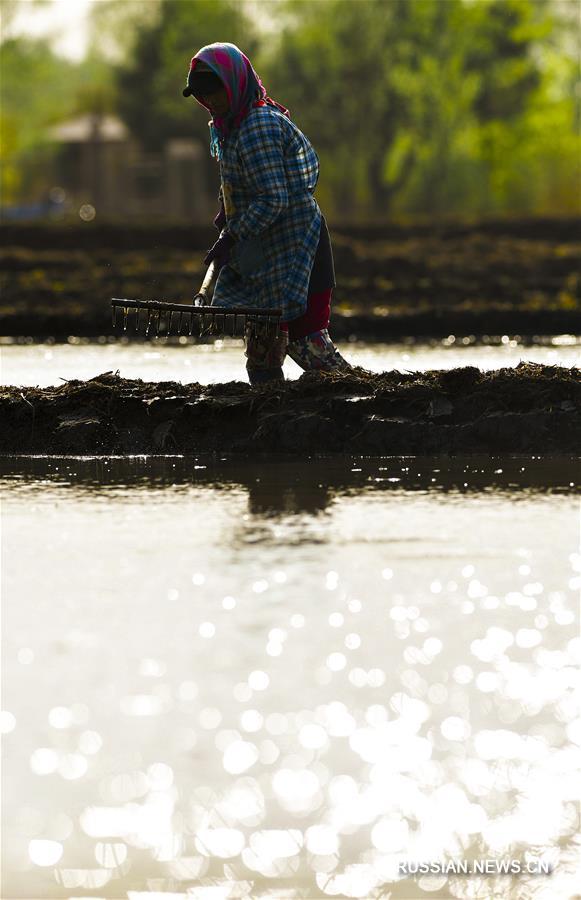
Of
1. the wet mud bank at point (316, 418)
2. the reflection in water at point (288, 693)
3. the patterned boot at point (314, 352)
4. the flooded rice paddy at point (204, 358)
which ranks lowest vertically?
the flooded rice paddy at point (204, 358)

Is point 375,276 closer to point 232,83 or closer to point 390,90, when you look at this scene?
point 232,83

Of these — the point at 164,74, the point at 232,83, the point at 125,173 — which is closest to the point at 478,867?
the point at 232,83

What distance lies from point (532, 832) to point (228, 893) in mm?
722

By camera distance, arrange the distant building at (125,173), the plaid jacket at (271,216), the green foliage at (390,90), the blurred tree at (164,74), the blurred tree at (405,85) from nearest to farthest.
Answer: the plaid jacket at (271,216), the blurred tree at (405,85), the green foliage at (390,90), the blurred tree at (164,74), the distant building at (125,173)

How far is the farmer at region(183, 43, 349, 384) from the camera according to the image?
1005 cm

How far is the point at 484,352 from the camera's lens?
690 inches

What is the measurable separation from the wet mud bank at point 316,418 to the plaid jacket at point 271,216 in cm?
49

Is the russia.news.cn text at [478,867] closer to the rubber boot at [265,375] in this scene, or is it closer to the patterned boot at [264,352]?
the patterned boot at [264,352]

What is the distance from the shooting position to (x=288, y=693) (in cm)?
534

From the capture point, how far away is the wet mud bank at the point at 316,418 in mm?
9969

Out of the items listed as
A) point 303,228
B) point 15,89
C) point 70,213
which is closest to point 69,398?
point 303,228

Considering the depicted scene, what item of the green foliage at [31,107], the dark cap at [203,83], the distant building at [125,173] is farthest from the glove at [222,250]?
the green foliage at [31,107]

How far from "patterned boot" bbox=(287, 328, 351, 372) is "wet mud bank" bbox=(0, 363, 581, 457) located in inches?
9.7

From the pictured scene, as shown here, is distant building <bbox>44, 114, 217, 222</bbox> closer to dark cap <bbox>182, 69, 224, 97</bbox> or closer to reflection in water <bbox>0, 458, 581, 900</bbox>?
dark cap <bbox>182, 69, 224, 97</bbox>
